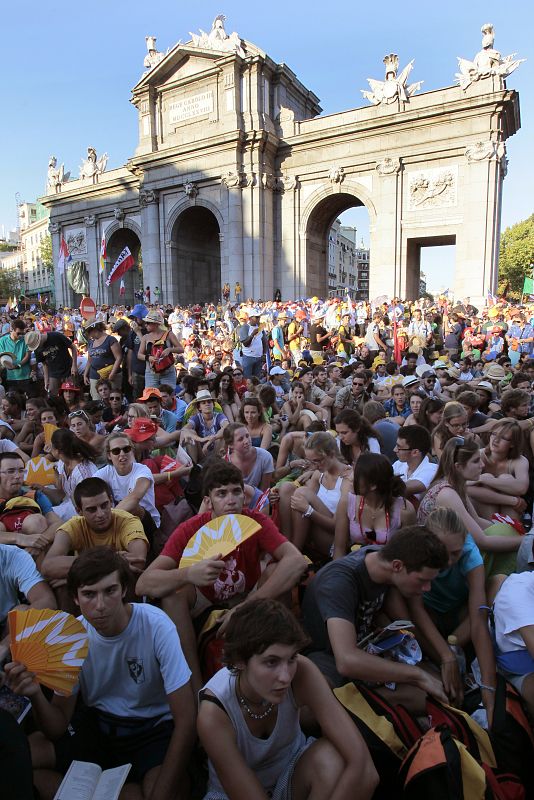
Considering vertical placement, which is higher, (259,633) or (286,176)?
(286,176)

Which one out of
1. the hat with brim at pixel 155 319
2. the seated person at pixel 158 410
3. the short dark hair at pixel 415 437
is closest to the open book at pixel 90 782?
the short dark hair at pixel 415 437

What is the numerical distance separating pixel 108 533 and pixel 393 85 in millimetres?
26742

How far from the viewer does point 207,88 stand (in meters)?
27.7

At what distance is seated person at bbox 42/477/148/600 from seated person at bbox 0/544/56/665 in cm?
20

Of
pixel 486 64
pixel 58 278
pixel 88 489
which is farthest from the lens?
pixel 58 278

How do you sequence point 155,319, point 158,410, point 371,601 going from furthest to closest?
point 155,319 < point 158,410 < point 371,601

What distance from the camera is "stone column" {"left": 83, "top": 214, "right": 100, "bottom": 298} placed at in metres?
35.2

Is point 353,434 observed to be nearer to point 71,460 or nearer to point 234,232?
point 71,460

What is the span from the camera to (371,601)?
116 inches

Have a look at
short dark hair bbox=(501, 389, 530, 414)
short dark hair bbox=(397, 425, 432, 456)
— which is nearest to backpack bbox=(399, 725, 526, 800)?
short dark hair bbox=(397, 425, 432, 456)

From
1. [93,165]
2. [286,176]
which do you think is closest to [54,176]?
[93,165]

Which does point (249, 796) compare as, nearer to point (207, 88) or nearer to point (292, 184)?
point (292, 184)

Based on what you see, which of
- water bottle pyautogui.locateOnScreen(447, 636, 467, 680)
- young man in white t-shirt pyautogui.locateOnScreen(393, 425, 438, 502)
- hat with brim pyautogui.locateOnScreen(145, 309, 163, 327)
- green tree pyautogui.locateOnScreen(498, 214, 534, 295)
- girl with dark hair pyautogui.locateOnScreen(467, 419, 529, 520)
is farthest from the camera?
green tree pyautogui.locateOnScreen(498, 214, 534, 295)

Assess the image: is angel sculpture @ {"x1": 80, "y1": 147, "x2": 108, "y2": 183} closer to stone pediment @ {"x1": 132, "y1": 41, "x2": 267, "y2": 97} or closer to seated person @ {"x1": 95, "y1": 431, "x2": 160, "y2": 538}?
A: stone pediment @ {"x1": 132, "y1": 41, "x2": 267, "y2": 97}
